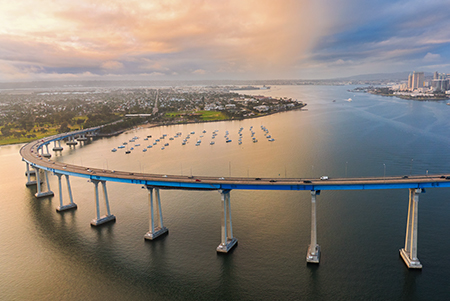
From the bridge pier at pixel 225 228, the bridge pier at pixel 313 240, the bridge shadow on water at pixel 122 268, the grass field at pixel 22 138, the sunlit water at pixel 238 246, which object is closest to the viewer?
the sunlit water at pixel 238 246

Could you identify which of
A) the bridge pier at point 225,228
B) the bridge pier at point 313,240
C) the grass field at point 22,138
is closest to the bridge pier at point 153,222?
the bridge pier at point 225,228

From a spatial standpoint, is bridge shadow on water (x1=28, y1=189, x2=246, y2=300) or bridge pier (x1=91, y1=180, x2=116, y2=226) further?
bridge pier (x1=91, y1=180, x2=116, y2=226)

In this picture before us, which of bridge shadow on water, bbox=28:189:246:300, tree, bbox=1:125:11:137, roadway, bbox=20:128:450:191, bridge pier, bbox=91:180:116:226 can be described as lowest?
bridge shadow on water, bbox=28:189:246:300

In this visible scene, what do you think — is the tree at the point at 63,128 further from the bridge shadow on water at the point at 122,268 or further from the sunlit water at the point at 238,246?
the bridge shadow on water at the point at 122,268

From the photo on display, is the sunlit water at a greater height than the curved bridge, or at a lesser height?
lesser

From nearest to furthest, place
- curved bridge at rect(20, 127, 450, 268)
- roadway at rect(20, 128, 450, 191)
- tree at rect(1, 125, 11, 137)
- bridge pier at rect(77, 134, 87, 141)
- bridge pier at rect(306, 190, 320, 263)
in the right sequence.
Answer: curved bridge at rect(20, 127, 450, 268) → roadway at rect(20, 128, 450, 191) → bridge pier at rect(306, 190, 320, 263) → bridge pier at rect(77, 134, 87, 141) → tree at rect(1, 125, 11, 137)

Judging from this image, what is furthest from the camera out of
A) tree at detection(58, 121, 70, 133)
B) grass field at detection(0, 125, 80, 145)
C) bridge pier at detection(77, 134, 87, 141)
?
tree at detection(58, 121, 70, 133)

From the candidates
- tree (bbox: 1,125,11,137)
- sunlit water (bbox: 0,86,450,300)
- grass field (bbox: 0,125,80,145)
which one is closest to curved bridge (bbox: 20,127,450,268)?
sunlit water (bbox: 0,86,450,300)

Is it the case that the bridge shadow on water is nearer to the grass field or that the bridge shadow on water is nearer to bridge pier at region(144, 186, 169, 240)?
bridge pier at region(144, 186, 169, 240)

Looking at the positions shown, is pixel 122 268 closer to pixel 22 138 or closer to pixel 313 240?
pixel 313 240

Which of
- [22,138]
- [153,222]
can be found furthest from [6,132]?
[153,222]

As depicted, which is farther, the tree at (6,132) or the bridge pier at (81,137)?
the tree at (6,132)
